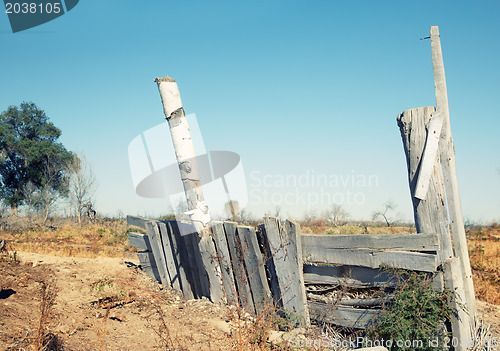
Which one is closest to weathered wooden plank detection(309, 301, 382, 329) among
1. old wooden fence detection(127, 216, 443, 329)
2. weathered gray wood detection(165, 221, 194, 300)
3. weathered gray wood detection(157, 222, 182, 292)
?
old wooden fence detection(127, 216, 443, 329)

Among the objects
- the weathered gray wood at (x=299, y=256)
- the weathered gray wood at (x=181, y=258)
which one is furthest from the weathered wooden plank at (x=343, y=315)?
the weathered gray wood at (x=181, y=258)

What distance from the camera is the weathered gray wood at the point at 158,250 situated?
294 inches

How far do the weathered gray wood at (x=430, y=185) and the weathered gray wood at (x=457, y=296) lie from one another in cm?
13

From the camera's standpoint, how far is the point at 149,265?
8039mm

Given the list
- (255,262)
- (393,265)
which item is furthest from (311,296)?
(393,265)

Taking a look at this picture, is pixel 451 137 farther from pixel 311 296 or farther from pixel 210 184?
pixel 210 184

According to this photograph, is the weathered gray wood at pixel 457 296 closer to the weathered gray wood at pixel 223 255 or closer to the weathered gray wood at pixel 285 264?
the weathered gray wood at pixel 285 264

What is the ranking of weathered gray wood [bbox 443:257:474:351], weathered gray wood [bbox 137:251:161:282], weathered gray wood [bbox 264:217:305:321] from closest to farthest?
1. weathered gray wood [bbox 443:257:474:351]
2. weathered gray wood [bbox 264:217:305:321]
3. weathered gray wood [bbox 137:251:161:282]

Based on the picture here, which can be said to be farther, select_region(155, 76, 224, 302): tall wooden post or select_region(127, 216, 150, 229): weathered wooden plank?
select_region(127, 216, 150, 229): weathered wooden plank

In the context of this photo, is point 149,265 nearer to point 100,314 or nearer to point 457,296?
point 100,314

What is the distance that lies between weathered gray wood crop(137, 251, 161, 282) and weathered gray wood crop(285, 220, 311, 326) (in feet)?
12.0

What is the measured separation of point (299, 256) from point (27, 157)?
3088 cm

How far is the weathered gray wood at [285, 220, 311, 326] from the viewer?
514 centimetres

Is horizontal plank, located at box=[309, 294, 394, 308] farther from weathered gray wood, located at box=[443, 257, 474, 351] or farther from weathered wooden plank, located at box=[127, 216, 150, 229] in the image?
weathered wooden plank, located at box=[127, 216, 150, 229]
